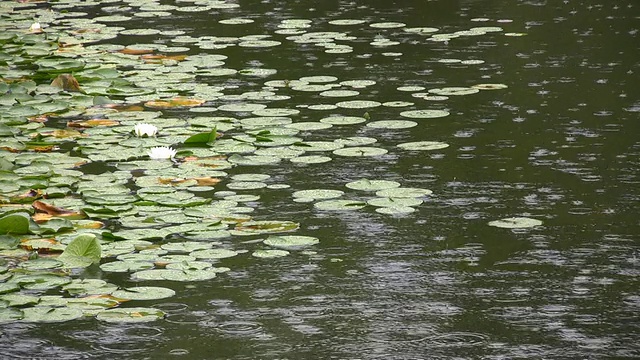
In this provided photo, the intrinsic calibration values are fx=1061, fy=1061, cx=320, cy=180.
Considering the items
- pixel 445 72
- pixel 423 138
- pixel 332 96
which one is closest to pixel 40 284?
pixel 423 138

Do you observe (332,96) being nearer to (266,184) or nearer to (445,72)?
(445,72)

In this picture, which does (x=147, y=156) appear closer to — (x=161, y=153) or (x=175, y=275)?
(x=161, y=153)

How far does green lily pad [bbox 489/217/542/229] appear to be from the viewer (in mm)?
4328

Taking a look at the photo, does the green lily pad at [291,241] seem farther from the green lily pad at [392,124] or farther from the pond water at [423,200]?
the green lily pad at [392,124]

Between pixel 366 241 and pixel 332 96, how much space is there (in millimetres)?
2296

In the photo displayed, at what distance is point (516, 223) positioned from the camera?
435 cm

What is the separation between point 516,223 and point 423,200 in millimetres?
474

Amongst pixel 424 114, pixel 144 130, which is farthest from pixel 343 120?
pixel 144 130

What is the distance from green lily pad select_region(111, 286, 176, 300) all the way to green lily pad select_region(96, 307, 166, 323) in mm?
90

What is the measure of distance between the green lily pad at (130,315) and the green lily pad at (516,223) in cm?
150

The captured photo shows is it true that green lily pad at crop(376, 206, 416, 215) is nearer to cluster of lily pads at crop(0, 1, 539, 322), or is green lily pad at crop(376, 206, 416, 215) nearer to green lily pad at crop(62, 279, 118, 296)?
cluster of lily pads at crop(0, 1, 539, 322)

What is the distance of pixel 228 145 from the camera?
5.49 m

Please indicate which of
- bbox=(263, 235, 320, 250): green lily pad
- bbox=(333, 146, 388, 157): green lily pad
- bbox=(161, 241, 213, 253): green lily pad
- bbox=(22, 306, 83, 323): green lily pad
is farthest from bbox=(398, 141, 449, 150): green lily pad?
bbox=(22, 306, 83, 323): green lily pad

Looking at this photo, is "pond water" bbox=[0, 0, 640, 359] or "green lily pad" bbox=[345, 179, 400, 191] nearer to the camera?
"pond water" bbox=[0, 0, 640, 359]
